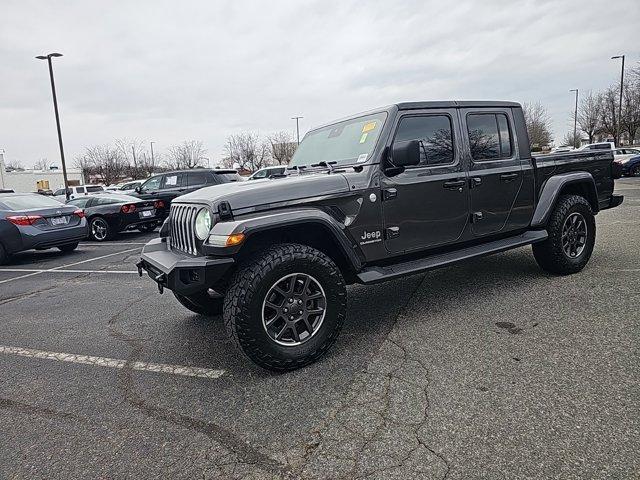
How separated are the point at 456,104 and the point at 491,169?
726mm

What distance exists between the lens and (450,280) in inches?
201

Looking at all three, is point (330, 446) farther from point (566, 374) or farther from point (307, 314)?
point (566, 374)

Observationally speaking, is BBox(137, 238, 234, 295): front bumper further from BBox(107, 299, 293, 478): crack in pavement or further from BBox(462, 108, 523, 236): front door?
BBox(462, 108, 523, 236): front door

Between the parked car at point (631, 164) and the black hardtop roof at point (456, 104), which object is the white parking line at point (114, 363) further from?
the parked car at point (631, 164)

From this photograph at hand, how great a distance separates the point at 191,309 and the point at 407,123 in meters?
2.71

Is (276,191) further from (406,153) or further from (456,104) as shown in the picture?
(456,104)

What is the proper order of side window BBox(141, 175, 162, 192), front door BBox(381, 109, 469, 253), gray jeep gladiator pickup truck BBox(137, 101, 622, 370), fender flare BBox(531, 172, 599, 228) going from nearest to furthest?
1. gray jeep gladiator pickup truck BBox(137, 101, 622, 370)
2. front door BBox(381, 109, 469, 253)
3. fender flare BBox(531, 172, 599, 228)
4. side window BBox(141, 175, 162, 192)

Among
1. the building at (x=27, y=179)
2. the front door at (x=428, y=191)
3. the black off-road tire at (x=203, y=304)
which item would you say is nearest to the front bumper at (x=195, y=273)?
the black off-road tire at (x=203, y=304)

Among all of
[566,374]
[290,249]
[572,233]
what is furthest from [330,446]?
[572,233]

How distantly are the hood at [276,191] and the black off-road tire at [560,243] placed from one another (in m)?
2.69

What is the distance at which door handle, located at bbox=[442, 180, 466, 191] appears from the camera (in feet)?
12.9

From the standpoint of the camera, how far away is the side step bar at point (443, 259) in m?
3.46

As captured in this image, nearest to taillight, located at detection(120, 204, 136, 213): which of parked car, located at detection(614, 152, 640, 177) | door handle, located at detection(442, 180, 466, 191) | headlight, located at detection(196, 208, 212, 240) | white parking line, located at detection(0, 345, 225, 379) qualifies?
white parking line, located at detection(0, 345, 225, 379)

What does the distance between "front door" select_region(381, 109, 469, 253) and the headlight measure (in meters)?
1.39
